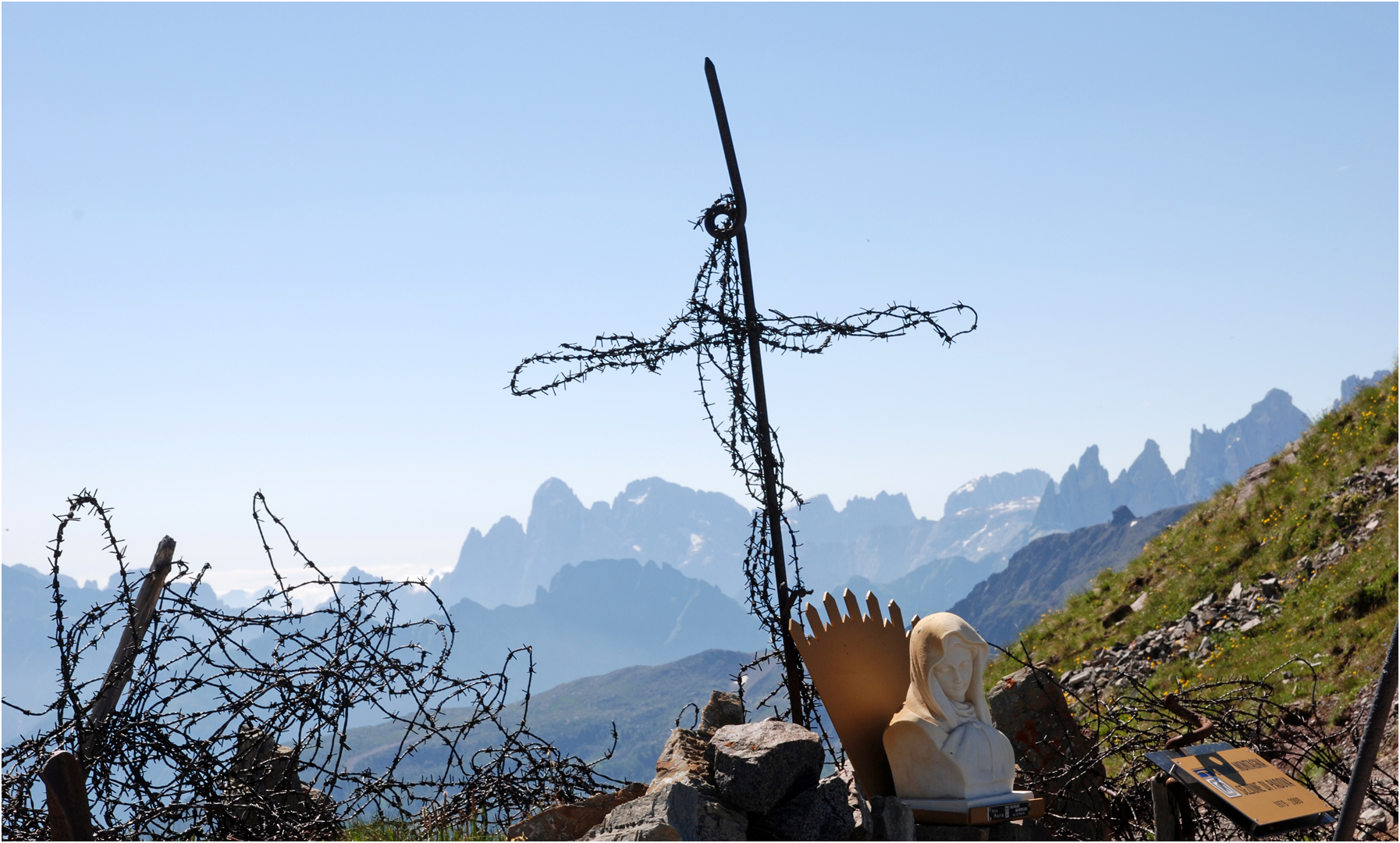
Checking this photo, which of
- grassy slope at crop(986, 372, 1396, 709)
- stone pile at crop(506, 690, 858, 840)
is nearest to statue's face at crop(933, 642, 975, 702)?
stone pile at crop(506, 690, 858, 840)

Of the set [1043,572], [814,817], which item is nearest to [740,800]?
[814,817]

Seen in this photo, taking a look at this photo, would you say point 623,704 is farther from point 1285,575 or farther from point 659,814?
point 659,814

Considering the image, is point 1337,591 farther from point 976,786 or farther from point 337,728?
point 337,728

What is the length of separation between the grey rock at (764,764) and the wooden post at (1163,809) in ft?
5.48

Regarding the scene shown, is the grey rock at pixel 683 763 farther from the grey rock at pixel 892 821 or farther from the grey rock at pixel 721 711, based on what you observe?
the grey rock at pixel 892 821

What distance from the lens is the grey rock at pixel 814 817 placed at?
457 cm

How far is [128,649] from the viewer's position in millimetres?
5023

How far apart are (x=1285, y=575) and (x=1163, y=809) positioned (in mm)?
10471

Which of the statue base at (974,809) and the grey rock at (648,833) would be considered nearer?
the grey rock at (648,833)

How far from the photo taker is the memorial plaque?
4223 mm

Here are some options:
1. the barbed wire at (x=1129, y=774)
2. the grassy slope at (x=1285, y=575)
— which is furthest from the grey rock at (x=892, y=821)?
the grassy slope at (x=1285, y=575)

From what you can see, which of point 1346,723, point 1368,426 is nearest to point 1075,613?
point 1368,426

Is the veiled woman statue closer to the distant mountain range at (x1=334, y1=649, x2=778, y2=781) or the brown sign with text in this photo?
the brown sign with text

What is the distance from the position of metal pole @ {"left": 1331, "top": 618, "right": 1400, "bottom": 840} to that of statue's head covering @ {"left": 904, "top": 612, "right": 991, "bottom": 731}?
199 cm
